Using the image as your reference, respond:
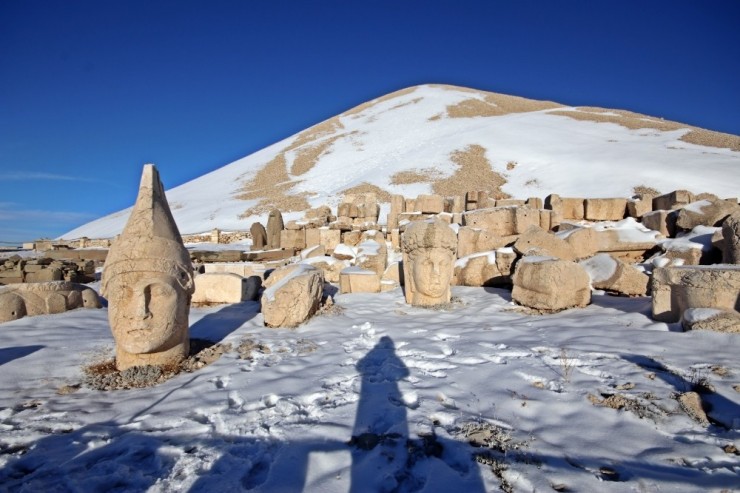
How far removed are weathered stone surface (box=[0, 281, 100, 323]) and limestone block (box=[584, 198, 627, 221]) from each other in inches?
548

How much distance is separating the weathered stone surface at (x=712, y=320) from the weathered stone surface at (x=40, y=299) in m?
8.38

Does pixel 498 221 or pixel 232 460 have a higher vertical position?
pixel 498 221

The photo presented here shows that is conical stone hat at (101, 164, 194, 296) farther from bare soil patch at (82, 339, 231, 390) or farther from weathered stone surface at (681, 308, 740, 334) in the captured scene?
weathered stone surface at (681, 308, 740, 334)

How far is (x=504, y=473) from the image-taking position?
7.81ft

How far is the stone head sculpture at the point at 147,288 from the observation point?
4055 mm

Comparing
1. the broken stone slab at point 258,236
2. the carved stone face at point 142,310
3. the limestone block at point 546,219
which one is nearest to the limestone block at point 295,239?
the broken stone slab at point 258,236

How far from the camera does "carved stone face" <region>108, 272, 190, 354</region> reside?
13.2 feet

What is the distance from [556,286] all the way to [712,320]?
1931 millimetres

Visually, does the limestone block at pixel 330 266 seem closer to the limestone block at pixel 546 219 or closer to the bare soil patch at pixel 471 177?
the limestone block at pixel 546 219

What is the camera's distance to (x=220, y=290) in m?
7.98

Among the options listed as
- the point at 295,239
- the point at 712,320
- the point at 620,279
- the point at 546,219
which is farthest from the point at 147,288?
the point at 295,239

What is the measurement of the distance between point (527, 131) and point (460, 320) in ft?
135

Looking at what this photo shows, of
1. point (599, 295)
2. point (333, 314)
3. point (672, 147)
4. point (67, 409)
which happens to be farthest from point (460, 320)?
point (672, 147)

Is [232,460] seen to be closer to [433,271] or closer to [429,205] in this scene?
[433,271]
